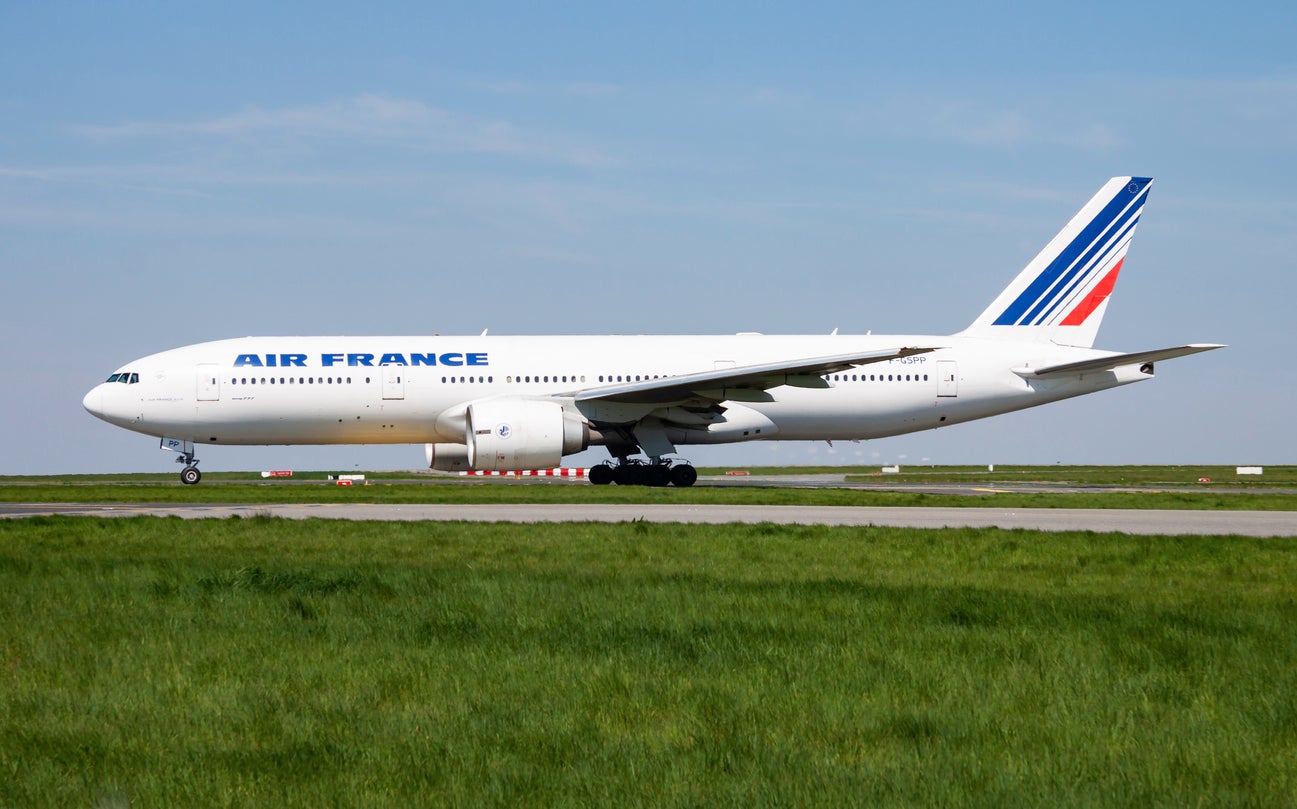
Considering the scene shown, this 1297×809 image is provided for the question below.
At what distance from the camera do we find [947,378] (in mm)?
33156

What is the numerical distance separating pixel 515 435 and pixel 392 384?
428 centimetres

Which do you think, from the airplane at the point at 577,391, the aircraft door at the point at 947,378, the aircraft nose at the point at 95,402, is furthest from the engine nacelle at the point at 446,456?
the aircraft door at the point at 947,378

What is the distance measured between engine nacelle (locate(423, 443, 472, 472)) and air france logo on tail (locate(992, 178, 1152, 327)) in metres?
15.4

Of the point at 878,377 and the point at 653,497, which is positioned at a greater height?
the point at 878,377

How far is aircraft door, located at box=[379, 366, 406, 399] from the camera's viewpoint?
31.0 m

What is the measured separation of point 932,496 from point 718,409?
6909 mm

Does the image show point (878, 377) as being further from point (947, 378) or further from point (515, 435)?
point (515, 435)

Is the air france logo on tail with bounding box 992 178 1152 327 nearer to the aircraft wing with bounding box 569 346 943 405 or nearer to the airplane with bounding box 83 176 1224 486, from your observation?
the airplane with bounding box 83 176 1224 486

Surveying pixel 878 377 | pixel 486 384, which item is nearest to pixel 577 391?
pixel 486 384

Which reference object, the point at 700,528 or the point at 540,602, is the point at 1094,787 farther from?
the point at 700,528

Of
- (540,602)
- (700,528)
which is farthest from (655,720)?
(700,528)

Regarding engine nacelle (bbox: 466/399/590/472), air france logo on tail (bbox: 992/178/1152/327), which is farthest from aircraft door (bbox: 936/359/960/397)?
engine nacelle (bbox: 466/399/590/472)

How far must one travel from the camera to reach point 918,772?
529cm

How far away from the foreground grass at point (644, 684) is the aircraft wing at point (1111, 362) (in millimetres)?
18916
